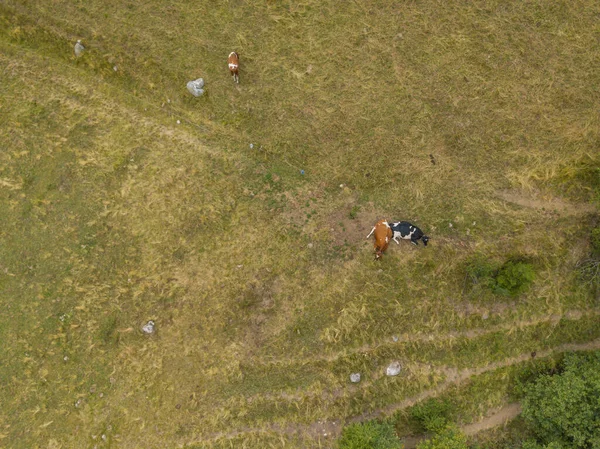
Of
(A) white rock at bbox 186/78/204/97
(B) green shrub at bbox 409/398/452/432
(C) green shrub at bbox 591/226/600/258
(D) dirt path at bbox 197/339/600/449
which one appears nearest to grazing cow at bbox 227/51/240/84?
(A) white rock at bbox 186/78/204/97

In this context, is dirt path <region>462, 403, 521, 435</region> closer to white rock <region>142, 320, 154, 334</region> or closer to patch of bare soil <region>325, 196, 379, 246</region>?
patch of bare soil <region>325, 196, 379, 246</region>

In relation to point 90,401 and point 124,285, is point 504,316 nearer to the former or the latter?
point 124,285

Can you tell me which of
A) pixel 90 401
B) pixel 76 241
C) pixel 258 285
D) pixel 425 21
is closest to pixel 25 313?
pixel 76 241

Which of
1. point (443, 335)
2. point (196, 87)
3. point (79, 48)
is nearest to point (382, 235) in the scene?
point (443, 335)

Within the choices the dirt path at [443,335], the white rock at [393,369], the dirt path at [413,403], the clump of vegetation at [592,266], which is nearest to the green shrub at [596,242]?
the clump of vegetation at [592,266]

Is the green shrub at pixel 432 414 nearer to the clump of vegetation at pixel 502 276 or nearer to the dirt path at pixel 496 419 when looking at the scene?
the dirt path at pixel 496 419

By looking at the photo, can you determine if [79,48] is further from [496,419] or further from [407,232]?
[496,419]
